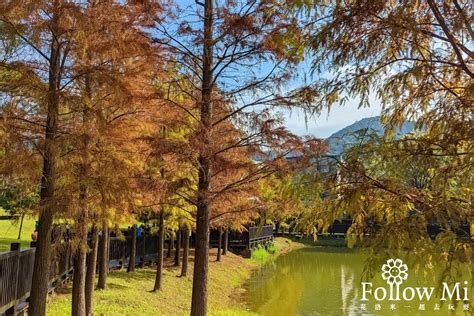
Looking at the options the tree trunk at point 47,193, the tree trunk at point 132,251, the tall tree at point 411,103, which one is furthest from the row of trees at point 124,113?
the tree trunk at point 132,251

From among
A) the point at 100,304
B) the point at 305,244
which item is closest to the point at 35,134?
the point at 100,304

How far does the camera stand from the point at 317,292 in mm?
19188

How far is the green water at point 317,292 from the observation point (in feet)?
49.1

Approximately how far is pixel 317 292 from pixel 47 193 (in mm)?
14985

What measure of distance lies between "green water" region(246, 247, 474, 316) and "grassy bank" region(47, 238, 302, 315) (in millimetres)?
967

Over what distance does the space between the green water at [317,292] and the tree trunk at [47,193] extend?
5.64 metres

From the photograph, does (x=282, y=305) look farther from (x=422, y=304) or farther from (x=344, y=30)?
(x=344, y=30)

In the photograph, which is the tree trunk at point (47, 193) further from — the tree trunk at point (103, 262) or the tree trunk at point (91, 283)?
the tree trunk at point (103, 262)

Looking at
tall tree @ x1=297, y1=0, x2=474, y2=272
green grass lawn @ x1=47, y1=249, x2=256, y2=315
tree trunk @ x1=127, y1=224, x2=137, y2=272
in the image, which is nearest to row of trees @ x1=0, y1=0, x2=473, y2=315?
tall tree @ x1=297, y1=0, x2=474, y2=272

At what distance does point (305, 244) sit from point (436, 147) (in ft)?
146

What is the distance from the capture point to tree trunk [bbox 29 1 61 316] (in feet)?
20.3

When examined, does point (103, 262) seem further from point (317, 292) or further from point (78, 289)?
point (317, 292)

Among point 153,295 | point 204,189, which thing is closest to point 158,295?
point 153,295

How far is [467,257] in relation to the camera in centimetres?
263
